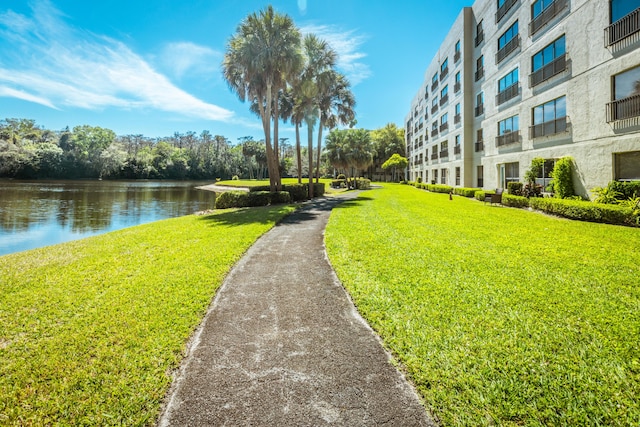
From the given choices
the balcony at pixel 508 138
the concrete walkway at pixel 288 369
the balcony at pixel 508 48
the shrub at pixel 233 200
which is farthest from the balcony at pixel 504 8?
the concrete walkway at pixel 288 369

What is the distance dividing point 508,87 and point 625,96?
360 inches

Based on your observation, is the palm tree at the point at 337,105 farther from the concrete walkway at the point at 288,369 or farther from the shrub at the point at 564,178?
the concrete walkway at the point at 288,369

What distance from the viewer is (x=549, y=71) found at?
16.2 meters

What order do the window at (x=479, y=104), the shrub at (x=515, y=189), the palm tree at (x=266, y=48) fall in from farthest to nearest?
the window at (x=479, y=104) → the palm tree at (x=266, y=48) → the shrub at (x=515, y=189)

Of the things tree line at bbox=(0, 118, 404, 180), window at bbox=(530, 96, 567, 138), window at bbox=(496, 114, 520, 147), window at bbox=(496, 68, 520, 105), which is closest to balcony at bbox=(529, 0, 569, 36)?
window at bbox=(496, 68, 520, 105)

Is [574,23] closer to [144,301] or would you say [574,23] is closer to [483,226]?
[483,226]

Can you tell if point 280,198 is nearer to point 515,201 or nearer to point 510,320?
point 515,201

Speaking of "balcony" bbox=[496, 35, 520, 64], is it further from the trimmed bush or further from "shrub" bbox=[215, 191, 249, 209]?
"shrub" bbox=[215, 191, 249, 209]

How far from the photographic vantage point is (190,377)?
3.27m

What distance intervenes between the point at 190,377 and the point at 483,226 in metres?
11.1

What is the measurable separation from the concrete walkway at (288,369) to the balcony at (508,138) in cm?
1925

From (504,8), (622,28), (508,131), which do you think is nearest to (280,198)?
(508,131)

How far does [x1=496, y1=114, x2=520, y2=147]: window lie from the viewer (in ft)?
64.1

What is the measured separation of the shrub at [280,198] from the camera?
2158 centimetres
